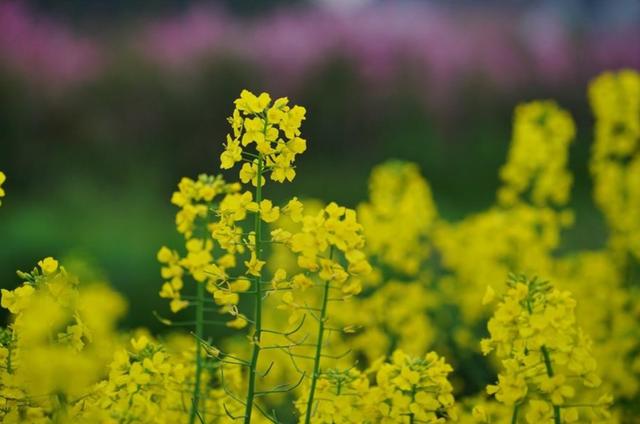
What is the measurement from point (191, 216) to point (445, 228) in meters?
2.42

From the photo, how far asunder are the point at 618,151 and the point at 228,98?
5.22m

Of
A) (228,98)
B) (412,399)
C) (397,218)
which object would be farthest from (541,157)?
(228,98)

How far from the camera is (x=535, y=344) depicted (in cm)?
216

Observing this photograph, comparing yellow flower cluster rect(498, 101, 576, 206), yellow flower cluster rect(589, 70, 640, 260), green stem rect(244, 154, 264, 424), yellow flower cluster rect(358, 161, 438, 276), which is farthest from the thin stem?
yellow flower cluster rect(589, 70, 640, 260)

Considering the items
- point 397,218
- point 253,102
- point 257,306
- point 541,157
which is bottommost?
point 257,306

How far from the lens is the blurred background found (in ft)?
26.3

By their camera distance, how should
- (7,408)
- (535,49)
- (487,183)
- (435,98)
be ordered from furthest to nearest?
(535,49) < (435,98) < (487,183) < (7,408)

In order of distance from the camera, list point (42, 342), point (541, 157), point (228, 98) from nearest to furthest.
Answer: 1. point (42, 342)
2. point (541, 157)
3. point (228, 98)

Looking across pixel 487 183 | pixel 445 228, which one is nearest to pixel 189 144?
pixel 487 183

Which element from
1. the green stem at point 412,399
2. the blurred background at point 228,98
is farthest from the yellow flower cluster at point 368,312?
the blurred background at point 228,98

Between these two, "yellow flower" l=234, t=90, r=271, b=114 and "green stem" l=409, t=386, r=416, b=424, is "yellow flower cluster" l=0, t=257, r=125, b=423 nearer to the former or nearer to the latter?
"yellow flower" l=234, t=90, r=271, b=114

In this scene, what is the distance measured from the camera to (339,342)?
165 inches

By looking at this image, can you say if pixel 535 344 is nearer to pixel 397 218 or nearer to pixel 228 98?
pixel 397 218

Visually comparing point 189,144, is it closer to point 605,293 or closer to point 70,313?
point 605,293
